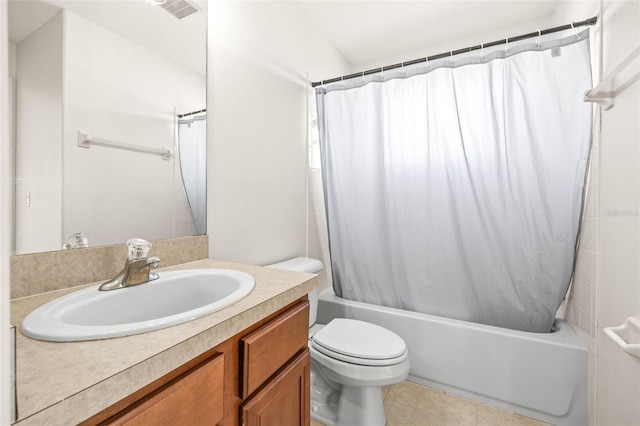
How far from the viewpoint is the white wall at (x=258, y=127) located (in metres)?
1.29

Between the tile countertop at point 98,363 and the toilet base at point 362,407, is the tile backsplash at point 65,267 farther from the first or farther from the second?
the toilet base at point 362,407

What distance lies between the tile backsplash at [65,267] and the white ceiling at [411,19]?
190cm

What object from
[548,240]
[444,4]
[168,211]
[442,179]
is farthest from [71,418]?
[444,4]

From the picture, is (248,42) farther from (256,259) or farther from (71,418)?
(71,418)

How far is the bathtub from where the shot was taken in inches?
53.8

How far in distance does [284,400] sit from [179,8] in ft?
4.74

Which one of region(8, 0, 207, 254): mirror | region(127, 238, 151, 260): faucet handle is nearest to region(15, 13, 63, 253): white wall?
region(8, 0, 207, 254): mirror

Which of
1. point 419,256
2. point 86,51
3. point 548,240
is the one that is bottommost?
point 419,256

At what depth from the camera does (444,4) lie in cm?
188

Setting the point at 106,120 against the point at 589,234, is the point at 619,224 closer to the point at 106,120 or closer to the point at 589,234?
the point at 589,234

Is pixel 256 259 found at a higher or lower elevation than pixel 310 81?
lower

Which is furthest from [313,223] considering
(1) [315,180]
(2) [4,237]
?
(2) [4,237]

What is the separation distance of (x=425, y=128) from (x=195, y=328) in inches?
64.1

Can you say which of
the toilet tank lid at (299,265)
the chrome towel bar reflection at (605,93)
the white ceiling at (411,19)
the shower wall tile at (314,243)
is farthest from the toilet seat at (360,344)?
the white ceiling at (411,19)
